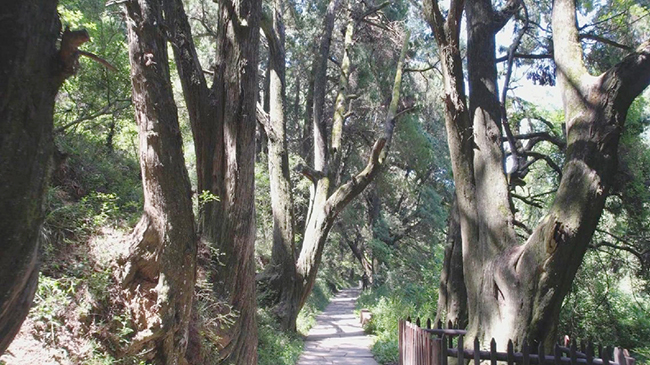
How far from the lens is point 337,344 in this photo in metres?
12.9

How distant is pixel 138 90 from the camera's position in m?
4.18

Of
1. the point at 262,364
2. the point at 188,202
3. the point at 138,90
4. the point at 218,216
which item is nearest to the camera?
the point at 138,90

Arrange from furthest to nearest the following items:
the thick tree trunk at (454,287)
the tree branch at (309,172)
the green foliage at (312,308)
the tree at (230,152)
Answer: the green foliage at (312,308), the tree branch at (309,172), the thick tree trunk at (454,287), the tree at (230,152)

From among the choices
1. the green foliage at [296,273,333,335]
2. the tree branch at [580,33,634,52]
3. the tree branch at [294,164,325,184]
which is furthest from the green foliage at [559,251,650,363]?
the green foliage at [296,273,333,335]

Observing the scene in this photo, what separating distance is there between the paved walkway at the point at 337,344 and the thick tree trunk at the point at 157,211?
6.34m

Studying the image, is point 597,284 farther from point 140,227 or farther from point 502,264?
point 140,227

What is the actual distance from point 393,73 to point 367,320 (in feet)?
25.7

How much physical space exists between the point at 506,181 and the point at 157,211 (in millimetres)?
4518

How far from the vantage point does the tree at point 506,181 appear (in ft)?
17.2

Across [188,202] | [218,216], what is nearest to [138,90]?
[188,202]

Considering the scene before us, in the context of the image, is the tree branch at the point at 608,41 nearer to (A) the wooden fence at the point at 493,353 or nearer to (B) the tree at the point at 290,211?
(A) the wooden fence at the point at 493,353

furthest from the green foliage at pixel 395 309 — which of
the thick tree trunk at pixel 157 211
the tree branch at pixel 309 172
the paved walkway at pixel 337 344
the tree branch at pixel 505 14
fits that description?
the thick tree trunk at pixel 157 211

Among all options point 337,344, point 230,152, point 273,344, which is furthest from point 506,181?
point 337,344

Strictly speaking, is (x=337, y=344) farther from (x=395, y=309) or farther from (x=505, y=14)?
(x=505, y=14)
